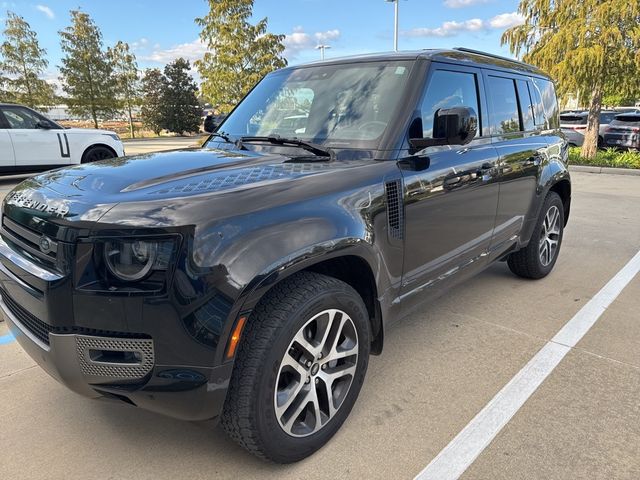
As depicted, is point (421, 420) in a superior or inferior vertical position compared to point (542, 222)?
inferior

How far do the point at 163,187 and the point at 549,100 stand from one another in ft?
13.6

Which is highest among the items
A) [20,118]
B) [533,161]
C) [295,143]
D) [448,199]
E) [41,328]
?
[20,118]

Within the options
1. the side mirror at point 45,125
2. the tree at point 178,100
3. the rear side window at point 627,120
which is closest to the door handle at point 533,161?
the side mirror at point 45,125

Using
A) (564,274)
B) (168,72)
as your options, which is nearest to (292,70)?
(564,274)

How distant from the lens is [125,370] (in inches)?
73.3

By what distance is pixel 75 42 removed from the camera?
2881 centimetres

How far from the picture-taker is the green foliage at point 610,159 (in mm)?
13156

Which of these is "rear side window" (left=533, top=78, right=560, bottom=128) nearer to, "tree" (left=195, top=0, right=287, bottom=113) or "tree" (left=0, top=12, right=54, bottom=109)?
"tree" (left=195, top=0, right=287, bottom=113)

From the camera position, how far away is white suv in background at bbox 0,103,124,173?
9781mm

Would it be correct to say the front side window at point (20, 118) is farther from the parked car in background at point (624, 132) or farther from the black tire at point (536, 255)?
the parked car in background at point (624, 132)

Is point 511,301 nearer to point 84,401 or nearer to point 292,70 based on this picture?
point 292,70

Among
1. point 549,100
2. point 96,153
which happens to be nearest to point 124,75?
point 96,153

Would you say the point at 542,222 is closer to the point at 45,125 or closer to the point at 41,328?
the point at 41,328

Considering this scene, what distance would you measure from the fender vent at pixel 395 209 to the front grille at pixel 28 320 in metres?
1.64
